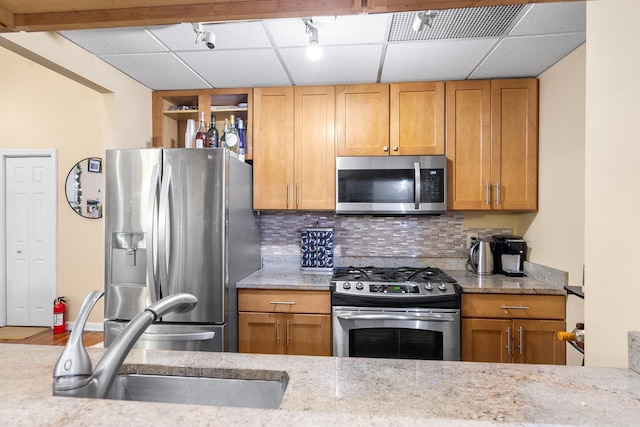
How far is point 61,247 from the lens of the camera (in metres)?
3.67

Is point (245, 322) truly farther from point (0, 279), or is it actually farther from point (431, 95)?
point (0, 279)

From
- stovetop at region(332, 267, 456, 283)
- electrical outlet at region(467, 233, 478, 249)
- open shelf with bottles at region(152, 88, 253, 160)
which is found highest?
open shelf with bottles at region(152, 88, 253, 160)

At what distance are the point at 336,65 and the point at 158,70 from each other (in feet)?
4.28

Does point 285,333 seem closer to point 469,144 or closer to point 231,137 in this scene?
point 231,137

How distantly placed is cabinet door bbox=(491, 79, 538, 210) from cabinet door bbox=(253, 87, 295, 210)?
158cm

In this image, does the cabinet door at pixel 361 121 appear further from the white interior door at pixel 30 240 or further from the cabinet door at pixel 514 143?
the white interior door at pixel 30 240

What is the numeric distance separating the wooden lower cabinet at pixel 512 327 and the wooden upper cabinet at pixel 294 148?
128 cm

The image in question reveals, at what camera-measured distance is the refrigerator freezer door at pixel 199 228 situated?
2184 mm

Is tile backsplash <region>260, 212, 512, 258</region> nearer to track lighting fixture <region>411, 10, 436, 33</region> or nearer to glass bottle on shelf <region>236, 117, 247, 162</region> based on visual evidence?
glass bottle on shelf <region>236, 117, 247, 162</region>

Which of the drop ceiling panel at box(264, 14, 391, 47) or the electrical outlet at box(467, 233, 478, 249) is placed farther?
the electrical outlet at box(467, 233, 478, 249)

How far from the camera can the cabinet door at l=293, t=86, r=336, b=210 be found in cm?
270

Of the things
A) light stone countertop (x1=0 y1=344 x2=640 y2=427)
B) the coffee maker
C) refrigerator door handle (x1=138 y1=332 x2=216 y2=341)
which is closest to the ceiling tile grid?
the coffee maker

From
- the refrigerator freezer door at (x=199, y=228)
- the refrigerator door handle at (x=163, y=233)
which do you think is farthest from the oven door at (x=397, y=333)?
the refrigerator door handle at (x=163, y=233)

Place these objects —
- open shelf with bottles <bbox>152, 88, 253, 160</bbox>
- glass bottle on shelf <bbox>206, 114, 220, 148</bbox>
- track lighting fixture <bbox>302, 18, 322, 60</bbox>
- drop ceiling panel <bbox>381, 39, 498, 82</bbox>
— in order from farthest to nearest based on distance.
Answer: open shelf with bottles <bbox>152, 88, 253, 160</bbox>, glass bottle on shelf <bbox>206, 114, 220, 148</bbox>, drop ceiling panel <bbox>381, 39, 498, 82</bbox>, track lighting fixture <bbox>302, 18, 322, 60</bbox>
